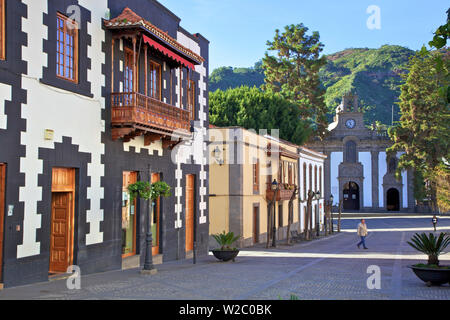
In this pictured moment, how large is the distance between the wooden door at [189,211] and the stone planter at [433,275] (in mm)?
10358

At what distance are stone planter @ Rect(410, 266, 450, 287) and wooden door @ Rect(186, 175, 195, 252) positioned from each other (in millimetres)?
10358

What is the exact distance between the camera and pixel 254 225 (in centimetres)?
3130

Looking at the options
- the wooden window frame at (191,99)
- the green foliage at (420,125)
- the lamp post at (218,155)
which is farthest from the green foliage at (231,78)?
the wooden window frame at (191,99)

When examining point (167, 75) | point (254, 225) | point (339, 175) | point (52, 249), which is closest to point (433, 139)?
point (339, 175)

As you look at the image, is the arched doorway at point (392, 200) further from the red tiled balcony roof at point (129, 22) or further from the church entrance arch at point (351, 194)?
the red tiled balcony roof at point (129, 22)

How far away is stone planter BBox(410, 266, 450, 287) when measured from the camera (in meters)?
11.6

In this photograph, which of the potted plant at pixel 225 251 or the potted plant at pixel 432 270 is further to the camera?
the potted plant at pixel 225 251

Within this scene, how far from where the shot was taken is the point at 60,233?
42.4 ft

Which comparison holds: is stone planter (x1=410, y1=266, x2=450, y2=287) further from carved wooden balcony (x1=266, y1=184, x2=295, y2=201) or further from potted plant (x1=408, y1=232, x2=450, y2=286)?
carved wooden balcony (x1=266, y1=184, x2=295, y2=201)

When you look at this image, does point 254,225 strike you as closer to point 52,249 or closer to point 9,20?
point 52,249

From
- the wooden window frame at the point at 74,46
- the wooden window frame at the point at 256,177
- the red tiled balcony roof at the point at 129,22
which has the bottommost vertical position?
the wooden window frame at the point at 256,177

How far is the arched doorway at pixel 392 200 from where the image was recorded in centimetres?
7538

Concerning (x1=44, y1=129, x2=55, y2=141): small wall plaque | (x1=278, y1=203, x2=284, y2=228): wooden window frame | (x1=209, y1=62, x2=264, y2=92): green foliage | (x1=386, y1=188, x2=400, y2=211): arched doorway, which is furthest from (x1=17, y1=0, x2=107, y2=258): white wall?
(x1=209, y1=62, x2=264, y2=92): green foliage

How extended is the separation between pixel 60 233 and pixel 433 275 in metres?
8.78
